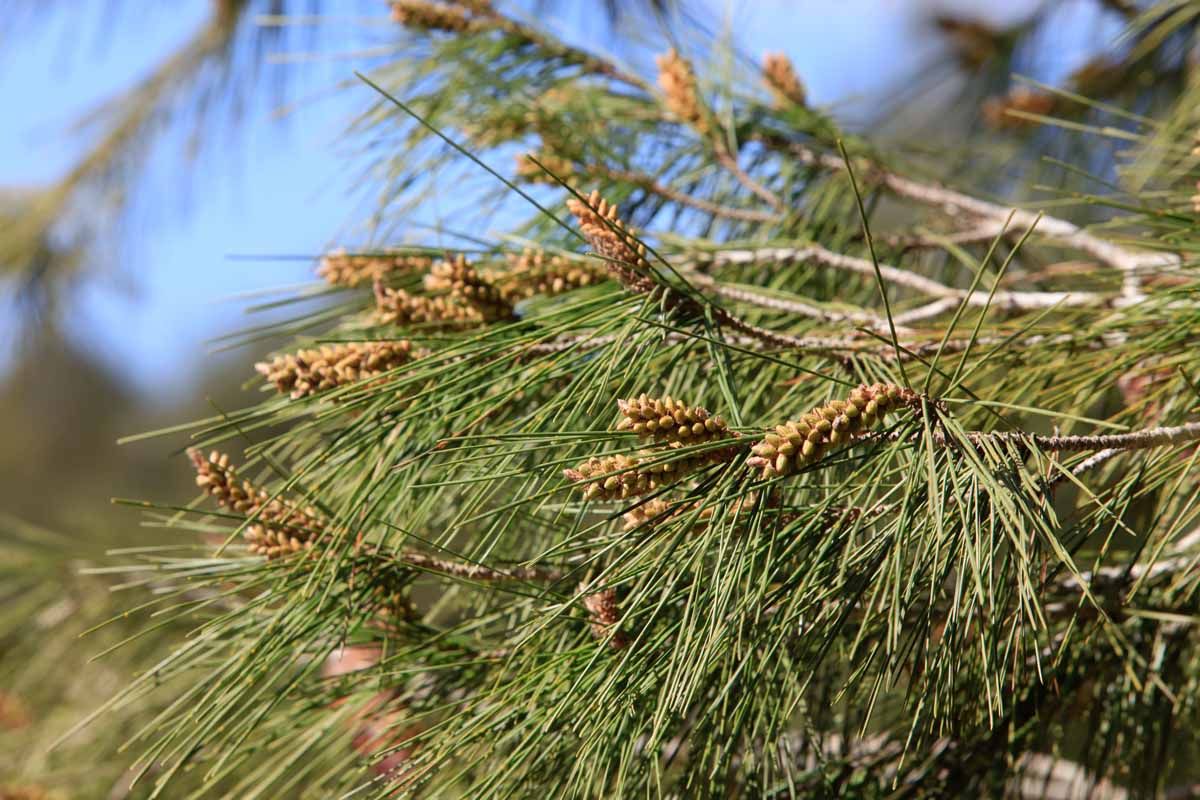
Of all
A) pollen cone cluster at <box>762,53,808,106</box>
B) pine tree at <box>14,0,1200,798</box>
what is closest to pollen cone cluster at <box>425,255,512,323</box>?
pine tree at <box>14,0,1200,798</box>

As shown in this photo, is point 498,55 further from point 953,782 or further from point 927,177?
point 953,782

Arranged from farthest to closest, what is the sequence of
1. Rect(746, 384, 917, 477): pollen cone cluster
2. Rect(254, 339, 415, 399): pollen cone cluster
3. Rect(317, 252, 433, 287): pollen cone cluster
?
Rect(317, 252, 433, 287): pollen cone cluster
Rect(254, 339, 415, 399): pollen cone cluster
Rect(746, 384, 917, 477): pollen cone cluster

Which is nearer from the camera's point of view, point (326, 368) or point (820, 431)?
point (820, 431)

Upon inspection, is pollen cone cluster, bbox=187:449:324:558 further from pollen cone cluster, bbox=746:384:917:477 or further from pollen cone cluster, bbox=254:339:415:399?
pollen cone cluster, bbox=746:384:917:477

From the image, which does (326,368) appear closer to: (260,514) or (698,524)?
(260,514)

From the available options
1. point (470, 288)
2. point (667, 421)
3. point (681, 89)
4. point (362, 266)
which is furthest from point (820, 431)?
point (681, 89)

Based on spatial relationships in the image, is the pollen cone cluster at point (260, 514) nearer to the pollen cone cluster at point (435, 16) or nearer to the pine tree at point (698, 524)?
the pine tree at point (698, 524)
